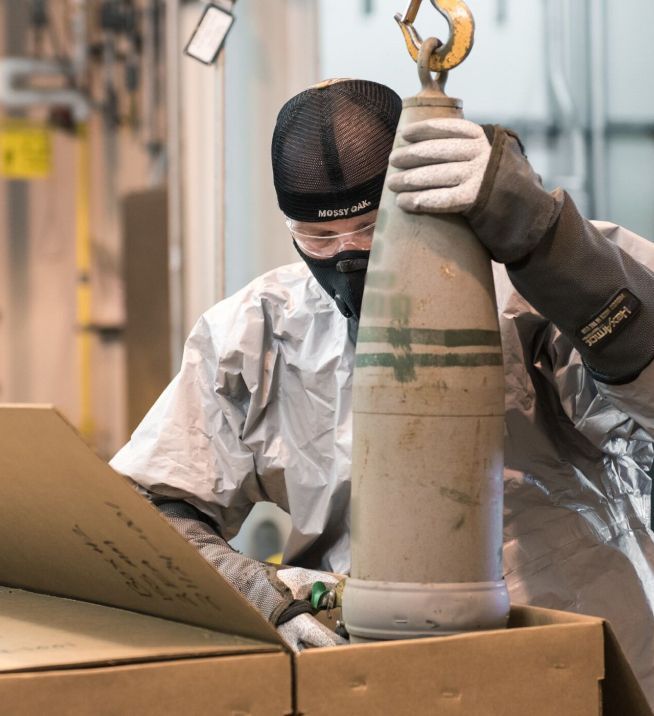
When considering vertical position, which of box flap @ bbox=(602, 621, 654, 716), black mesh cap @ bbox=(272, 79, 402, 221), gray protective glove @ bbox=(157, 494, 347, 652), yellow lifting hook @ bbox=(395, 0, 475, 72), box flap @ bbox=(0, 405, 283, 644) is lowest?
gray protective glove @ bbox=(157, 494, 347, 652)

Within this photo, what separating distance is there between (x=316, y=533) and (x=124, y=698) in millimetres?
675

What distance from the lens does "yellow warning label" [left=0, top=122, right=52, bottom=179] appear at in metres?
4.22

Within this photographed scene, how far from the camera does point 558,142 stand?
2869 mm

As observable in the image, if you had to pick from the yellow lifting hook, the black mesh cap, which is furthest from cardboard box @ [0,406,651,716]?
the black mesh cap

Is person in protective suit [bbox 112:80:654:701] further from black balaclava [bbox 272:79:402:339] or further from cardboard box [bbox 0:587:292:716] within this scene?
cardboard box [bbox 0:587:292:716]

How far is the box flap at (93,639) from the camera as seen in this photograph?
75 centimetres

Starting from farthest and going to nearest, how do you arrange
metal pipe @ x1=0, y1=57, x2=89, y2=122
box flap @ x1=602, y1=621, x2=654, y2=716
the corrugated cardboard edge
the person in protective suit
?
metal pipe @ x1=0, y1=57, x2=89, y2=122 < the person in protective suit < box flap @ x1=602, y1=621, x2=654, y2=716 < the corrugated cardboard edge

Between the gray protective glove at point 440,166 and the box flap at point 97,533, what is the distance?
0.31m

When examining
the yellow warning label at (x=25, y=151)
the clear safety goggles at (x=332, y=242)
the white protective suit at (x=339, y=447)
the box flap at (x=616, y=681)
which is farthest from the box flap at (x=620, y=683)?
the yellow warning label at (x=25, y=151)

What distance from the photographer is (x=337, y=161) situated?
4.13 ft

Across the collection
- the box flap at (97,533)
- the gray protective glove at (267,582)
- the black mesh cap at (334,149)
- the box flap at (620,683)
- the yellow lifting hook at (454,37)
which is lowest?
the gray protective glove at (267,582)

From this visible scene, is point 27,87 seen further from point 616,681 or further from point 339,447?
point 616,681

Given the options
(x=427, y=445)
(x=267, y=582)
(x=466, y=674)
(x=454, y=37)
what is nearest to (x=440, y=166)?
(x=454, y=37)

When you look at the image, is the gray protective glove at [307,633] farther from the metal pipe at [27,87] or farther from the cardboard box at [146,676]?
the metal pipe at [27,87]
